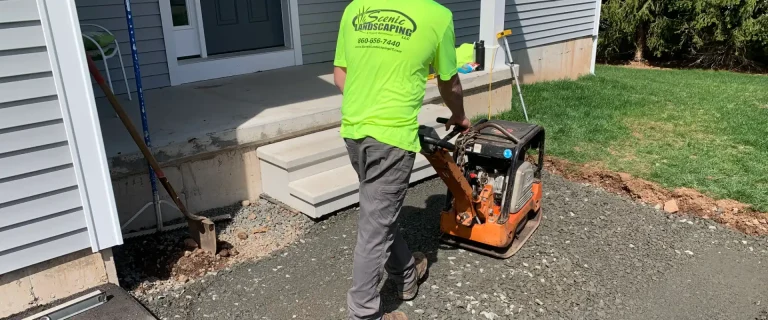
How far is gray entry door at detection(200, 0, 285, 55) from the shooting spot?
626 cm

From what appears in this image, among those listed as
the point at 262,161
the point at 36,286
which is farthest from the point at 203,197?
the point at 36,286

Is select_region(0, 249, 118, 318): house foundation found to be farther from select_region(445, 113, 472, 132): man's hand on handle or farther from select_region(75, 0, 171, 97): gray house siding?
select_region(75, 0, 171, 97): gray house siding

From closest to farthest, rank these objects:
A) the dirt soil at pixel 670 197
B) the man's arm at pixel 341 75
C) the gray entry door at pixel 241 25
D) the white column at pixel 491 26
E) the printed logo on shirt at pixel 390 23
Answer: the printed logo on shirt at pixel 390 23
the man's arm at pixel 341 75
the dirt soil at pixel 670 197
the gray entry door at pixel 241 25
the white column at pixel 491 26

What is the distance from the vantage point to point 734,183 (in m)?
4.79

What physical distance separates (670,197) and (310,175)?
2.94 m

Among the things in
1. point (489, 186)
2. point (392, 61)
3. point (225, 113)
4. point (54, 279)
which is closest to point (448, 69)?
point (392, 61)

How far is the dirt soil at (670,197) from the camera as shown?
168 inches

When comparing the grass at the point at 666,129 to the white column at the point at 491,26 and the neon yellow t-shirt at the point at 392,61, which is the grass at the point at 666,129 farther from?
the neon yellow t-shirt at the point at 392,61

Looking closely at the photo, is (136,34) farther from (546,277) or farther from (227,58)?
(546,277)

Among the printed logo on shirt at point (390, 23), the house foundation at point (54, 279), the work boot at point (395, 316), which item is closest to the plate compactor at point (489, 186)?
the work boot at point (395, 316)

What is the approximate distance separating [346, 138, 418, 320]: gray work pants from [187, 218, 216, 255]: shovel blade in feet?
4.20

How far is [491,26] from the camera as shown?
22.3 ft

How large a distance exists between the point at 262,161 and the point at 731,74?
1108cm

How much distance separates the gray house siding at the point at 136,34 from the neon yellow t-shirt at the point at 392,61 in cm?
367
